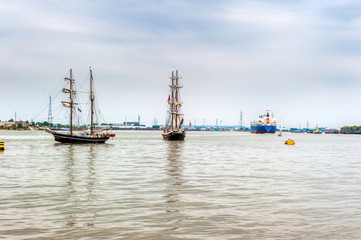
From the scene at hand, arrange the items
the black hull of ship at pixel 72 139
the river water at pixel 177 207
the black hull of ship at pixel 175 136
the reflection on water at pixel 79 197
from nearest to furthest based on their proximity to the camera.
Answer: the river water at pixel 177 207
the reflection on water at pixel 79 197
the black hull of ship at pixel 72 139
the black hull of ship at pixel 175 136

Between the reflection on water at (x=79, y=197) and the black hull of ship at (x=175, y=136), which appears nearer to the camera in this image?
the reflection on water at (x=79, y=197)

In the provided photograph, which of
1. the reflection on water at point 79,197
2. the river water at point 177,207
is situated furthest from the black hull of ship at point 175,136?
the river water at point 177,207

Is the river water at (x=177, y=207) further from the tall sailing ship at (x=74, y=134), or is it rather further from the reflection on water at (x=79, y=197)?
the tall sailing ship at (x=74, y=134)

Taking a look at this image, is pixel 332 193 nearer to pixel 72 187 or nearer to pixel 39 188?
pixel 72 187

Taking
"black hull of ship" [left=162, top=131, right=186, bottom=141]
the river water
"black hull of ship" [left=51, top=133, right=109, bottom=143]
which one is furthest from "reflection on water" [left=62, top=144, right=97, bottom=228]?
"black hull of ship" [left=162, top=131, right=186, bottom=141]

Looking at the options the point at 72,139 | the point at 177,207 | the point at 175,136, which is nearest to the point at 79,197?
the point at 177,207

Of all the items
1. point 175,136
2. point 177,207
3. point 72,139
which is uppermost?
point 175,136

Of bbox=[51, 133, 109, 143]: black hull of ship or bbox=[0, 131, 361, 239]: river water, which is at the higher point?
bbox=[51, 133, 109, 143]: black hull of ship

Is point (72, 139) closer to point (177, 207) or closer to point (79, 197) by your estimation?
point (79, 197)

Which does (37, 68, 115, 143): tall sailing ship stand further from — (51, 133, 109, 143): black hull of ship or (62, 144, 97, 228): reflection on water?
(62, 144, 97, 228): reflection on water

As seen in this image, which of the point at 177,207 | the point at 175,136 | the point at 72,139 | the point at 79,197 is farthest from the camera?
the point at 175,136

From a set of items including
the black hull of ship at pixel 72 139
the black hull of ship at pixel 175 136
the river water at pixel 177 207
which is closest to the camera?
the river water at pixel 177 207

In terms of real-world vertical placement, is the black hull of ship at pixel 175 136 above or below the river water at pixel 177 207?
above

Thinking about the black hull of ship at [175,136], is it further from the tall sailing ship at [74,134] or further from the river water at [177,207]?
the river water at [177,207]
